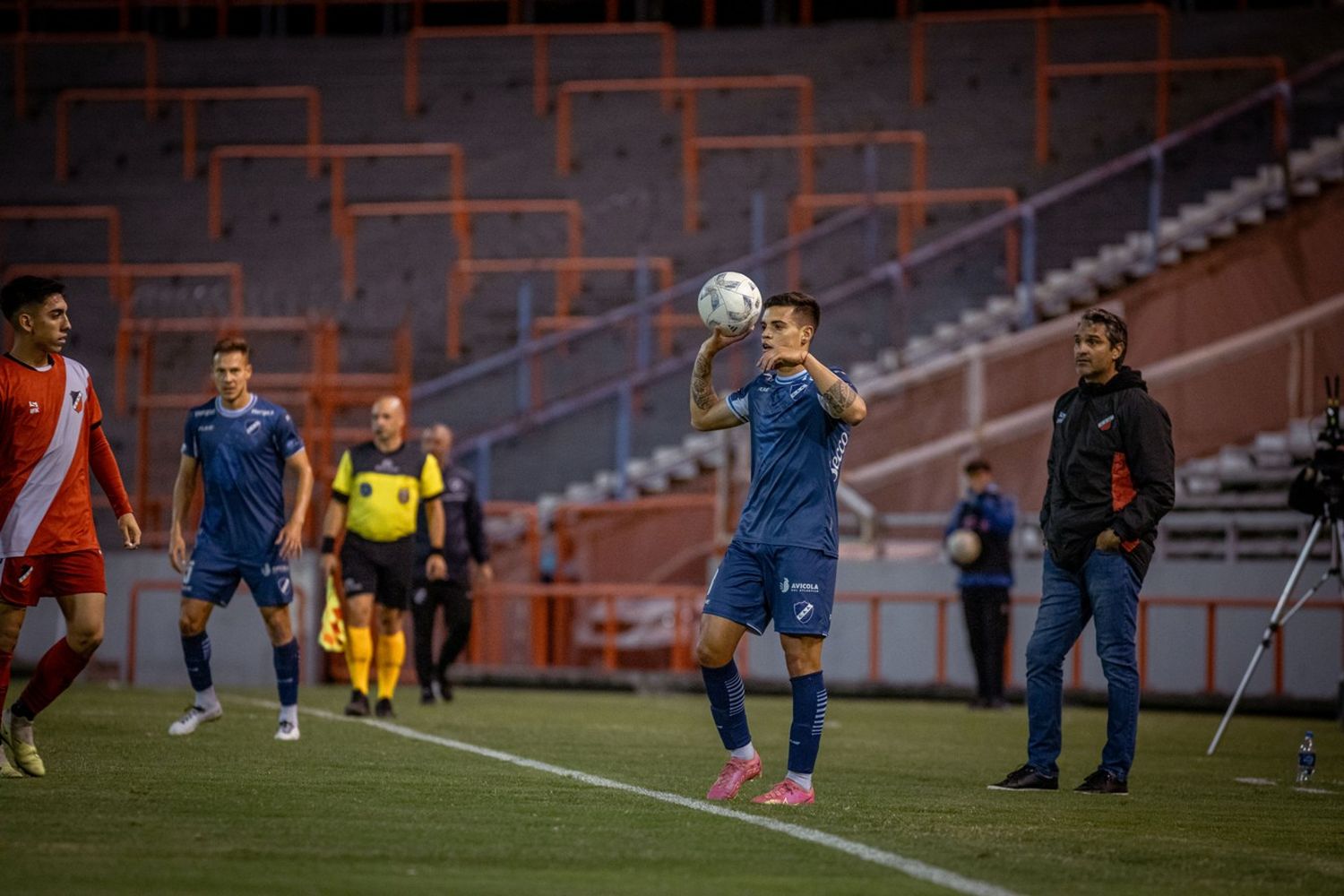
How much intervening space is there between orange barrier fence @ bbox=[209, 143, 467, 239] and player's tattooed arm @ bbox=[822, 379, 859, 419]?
1852 cm

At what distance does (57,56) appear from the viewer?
28.9m

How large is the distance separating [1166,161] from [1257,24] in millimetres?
4398

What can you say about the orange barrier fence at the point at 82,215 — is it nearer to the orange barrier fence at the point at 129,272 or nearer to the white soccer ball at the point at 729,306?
the orange barrier fence at the point at 129,272

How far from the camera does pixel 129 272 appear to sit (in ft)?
79.7

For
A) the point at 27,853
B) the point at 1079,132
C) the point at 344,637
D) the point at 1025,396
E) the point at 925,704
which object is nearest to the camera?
the point at 27,853

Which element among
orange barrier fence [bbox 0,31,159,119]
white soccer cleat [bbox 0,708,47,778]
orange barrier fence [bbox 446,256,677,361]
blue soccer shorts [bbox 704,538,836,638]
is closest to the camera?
blue soccer shorts [bbox 704,538,836,638]

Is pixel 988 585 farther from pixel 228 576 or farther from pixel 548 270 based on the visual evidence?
pixel 548 270

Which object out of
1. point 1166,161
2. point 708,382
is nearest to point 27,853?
point 708,382

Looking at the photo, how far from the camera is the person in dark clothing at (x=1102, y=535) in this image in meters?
9.01

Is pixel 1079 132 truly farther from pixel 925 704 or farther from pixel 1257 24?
pixel 925 704

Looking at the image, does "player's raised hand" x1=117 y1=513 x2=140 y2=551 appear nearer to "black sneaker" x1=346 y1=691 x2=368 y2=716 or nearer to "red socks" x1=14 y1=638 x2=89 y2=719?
"red socks" x1=14 y1=638 x2=89 y2=719

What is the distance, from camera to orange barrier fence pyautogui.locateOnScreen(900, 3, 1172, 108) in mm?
25219

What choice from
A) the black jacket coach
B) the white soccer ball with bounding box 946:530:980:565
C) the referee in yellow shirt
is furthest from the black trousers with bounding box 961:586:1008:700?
the black jacket coach

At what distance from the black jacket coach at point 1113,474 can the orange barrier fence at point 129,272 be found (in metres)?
16.3
